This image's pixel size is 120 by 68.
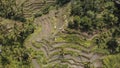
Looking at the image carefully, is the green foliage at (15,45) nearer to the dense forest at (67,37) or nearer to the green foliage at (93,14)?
the dense forest at (67,37)

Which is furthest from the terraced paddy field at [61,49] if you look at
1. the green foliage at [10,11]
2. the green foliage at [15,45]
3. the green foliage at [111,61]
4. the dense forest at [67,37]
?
the green foliage at [10,11]

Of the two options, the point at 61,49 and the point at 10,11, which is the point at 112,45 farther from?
the point at 10,11

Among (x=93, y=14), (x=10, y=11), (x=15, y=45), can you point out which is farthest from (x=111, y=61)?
(x=10, y=11)

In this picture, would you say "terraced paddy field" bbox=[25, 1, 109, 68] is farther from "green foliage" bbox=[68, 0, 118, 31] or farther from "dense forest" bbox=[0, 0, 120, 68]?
"green foliage" bbox=[68, 0, 118, 31]

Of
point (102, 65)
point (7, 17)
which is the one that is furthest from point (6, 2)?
point (102, 65)

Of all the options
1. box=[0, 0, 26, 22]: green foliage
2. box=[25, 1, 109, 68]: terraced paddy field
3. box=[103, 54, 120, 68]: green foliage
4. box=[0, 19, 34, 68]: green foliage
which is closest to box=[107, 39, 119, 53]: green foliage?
box=[25, 1, 109, 68]: terraced paddy field

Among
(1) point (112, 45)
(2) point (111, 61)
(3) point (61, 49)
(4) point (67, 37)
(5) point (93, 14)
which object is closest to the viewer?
(2) point (111, 61)

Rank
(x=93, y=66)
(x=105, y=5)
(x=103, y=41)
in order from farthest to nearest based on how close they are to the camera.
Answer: (x=105, y=5) → (x=103, y=41) → (x=93, y=66)

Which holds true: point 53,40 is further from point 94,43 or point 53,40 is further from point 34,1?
point 34,1
